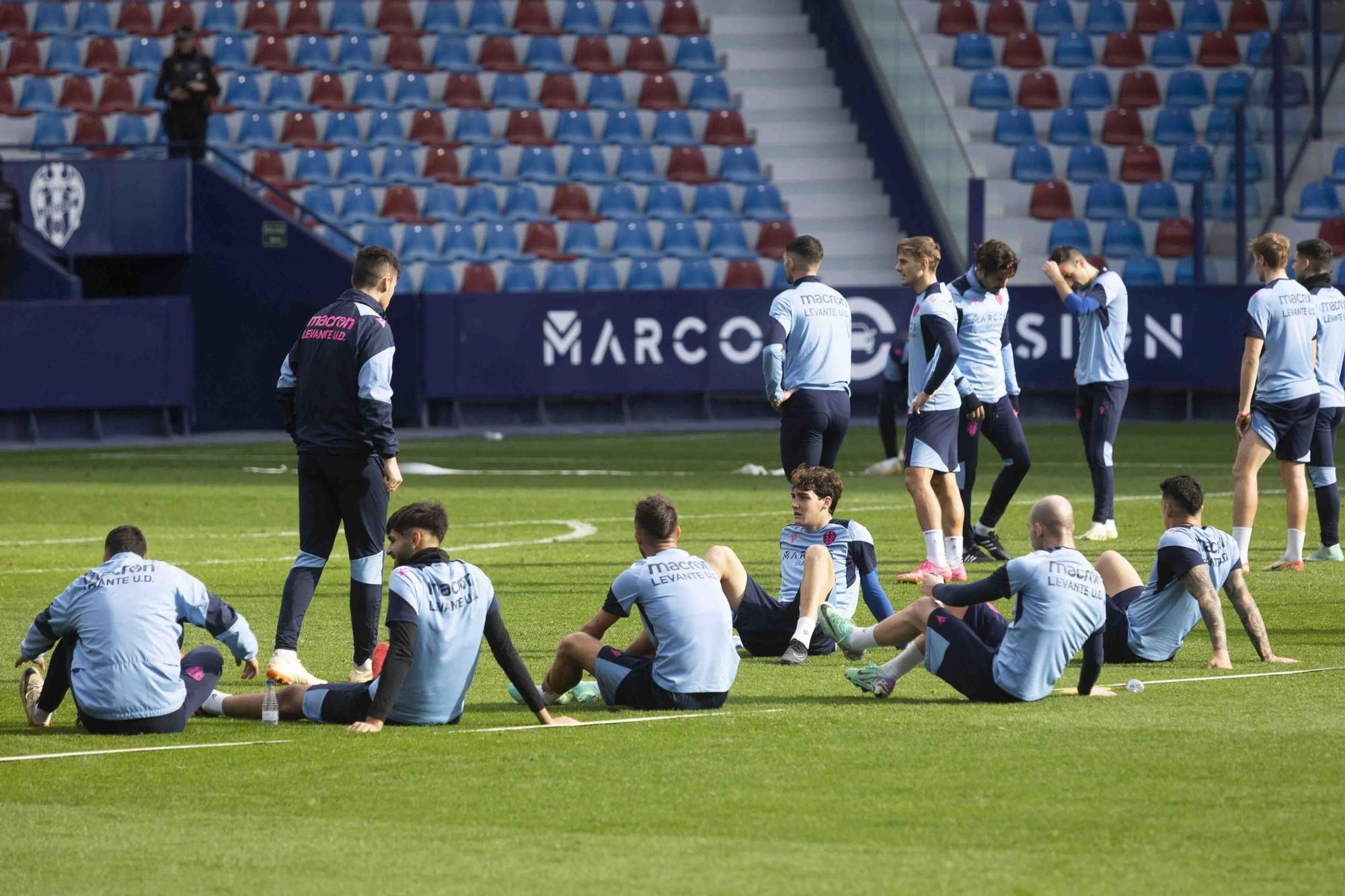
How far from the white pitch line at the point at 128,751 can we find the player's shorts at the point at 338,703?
0.34 m

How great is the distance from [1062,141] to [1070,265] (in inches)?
713

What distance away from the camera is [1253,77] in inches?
1177

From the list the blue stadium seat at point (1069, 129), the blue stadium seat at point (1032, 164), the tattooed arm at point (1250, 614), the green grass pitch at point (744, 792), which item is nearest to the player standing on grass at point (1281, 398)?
the green grass pitch at point (744, 792)

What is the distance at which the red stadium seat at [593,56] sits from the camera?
33.1 meters

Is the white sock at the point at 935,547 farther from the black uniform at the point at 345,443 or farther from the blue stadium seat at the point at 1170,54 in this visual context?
the blue stadium seat at the point at 1170,54

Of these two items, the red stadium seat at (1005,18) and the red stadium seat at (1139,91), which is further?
the red stadium seat at (1005,18)

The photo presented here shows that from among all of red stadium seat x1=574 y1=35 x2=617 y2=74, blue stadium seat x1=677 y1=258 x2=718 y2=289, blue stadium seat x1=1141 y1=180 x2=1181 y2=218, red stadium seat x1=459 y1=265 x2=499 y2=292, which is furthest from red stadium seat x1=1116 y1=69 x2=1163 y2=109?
red stadium seat x1=459 y1=265 x2=499 y2=292

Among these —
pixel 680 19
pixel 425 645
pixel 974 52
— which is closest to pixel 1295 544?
pixel 425 645

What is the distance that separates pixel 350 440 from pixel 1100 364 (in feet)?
24.9

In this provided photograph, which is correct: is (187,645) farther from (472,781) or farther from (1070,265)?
(1070,265)

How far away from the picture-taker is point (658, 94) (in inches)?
1300

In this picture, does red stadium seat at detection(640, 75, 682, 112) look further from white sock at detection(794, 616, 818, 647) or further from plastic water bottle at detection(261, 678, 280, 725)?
plastic water bottle at detection(261, 678, 280, 725)

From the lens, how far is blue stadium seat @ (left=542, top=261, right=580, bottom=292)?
99.7 feet

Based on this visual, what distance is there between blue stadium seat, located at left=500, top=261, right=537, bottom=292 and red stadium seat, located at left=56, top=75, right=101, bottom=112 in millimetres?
6659
